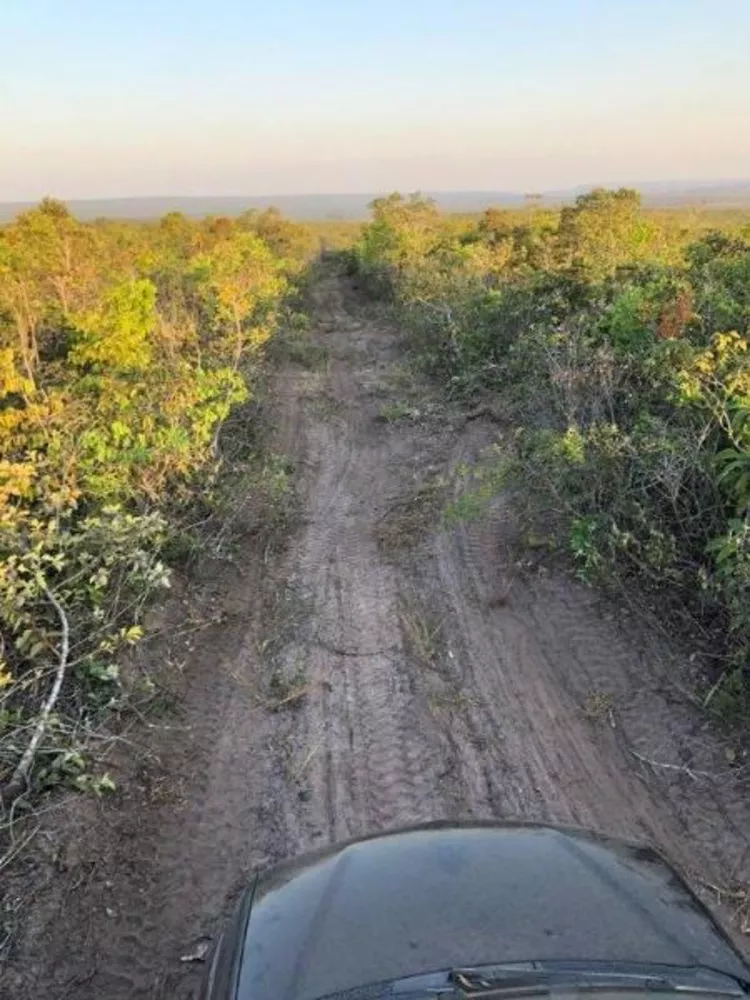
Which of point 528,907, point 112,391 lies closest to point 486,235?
point 112,391

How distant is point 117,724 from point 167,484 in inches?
106

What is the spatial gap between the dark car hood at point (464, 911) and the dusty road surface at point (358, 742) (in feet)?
4.50

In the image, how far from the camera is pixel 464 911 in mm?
2322

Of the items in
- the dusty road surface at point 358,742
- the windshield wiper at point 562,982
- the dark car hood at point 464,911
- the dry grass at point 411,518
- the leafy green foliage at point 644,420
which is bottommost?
the dusty road surface at point 358,742

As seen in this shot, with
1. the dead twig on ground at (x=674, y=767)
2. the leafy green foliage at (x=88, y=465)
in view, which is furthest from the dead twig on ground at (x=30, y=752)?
the dead twig on ground at (x=674, y=767)

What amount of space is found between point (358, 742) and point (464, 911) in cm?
266

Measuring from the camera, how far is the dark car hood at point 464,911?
2164 mm

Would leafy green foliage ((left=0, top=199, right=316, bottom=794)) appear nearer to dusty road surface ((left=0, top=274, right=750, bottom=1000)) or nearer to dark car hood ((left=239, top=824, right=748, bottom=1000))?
dusty road surface ((left=0, top=274, right=750, bottom=1000))

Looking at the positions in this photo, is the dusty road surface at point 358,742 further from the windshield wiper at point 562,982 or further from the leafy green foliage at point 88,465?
the windshield wiper at point 562,982

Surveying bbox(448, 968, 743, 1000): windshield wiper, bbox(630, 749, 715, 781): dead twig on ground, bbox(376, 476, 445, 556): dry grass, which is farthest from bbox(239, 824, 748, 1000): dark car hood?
bbox(376, 476, 445, 556): dry grass

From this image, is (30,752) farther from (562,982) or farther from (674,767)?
(674,767)

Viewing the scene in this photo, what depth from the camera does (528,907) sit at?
234cm

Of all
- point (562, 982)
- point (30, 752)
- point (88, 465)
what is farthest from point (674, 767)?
point (88, 465)

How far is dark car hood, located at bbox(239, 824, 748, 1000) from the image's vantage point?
2.16 m
